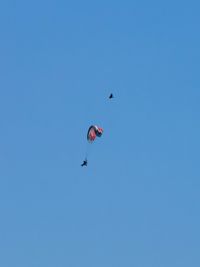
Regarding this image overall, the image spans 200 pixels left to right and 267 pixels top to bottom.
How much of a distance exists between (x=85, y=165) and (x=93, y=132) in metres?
14.1

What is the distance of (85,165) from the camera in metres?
75.0

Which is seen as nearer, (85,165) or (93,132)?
(85,165)

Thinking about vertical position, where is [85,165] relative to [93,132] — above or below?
below

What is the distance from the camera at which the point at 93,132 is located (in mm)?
88062
